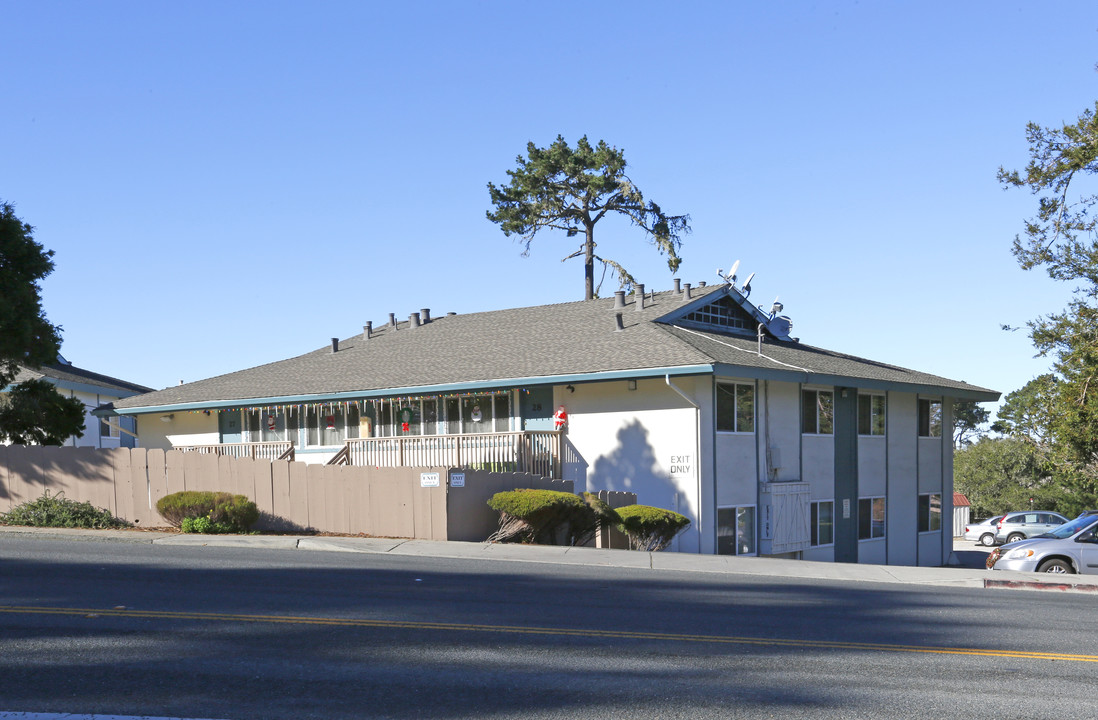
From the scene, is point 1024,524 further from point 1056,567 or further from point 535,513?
point 535,513

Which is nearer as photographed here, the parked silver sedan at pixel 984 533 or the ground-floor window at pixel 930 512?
the ground-floor window at pixel 930 512

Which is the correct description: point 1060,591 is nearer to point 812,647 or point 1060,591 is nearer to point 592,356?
point 812,647

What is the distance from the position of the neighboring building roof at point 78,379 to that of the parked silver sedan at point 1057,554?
3252 centimetres

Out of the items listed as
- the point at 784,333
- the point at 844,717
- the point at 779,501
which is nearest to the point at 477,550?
the point at 779,501

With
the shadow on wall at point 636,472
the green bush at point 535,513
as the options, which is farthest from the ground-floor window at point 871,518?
the green bush at point 535,513

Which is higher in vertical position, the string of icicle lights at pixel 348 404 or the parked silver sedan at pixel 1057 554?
the string of icicle lights at pixel 348 404

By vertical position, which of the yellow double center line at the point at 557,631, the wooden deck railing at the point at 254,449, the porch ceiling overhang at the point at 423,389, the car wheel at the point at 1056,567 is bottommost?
the car wheel at the point at 1056,567

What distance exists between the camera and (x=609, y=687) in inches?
322

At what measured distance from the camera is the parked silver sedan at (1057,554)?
20.2m

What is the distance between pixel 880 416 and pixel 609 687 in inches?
939

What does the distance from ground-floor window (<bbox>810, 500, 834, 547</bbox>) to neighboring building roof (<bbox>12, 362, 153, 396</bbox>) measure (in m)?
27.5

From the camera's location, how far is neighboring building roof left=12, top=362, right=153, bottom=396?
39719 mm

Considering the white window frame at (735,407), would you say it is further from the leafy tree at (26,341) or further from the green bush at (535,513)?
the leafy tree at (26,341)

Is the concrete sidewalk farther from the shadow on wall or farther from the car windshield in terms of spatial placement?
the shadow on wall
